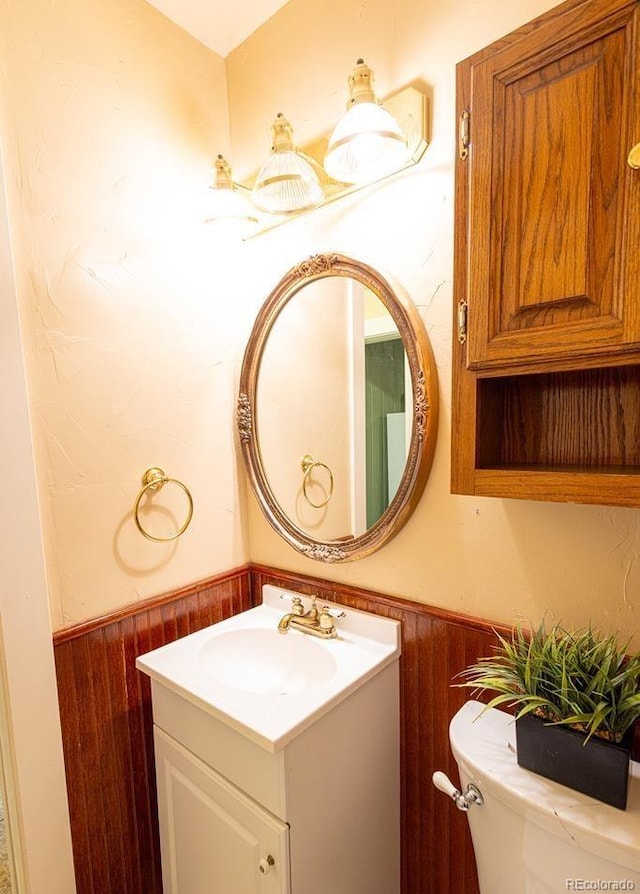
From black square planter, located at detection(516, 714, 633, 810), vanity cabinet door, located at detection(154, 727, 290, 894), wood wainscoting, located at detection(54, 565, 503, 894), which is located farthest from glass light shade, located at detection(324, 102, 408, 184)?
vanity cabinet door, located at detection(154, 727, 290, 894)

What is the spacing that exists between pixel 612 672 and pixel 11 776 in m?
1.23

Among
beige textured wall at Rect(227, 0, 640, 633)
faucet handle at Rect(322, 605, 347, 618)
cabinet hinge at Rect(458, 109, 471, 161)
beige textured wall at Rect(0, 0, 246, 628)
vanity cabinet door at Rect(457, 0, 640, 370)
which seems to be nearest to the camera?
vanity cabinet door at Rect(457, 0, 640, 370)


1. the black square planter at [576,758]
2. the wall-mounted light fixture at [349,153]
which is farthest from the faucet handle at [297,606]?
the wall-mounted light fixture at [349,153]

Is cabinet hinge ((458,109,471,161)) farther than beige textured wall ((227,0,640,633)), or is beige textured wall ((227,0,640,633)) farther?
beige textured wall ((227,0,640,633))

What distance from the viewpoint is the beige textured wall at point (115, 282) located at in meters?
0.98

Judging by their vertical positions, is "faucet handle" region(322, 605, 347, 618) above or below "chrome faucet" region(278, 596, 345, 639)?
above

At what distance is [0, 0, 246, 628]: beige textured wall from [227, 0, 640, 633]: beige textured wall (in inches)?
10.0

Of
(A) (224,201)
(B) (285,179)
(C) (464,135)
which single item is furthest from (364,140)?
(A) (224,201)

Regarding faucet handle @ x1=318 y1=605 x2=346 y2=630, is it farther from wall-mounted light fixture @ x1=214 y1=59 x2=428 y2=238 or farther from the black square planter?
wall-mounted light fixture @ x1=214 y1=59 x2=428 y2=238

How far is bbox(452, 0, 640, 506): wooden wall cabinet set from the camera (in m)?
0.61

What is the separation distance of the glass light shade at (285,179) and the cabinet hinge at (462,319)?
1.87ft

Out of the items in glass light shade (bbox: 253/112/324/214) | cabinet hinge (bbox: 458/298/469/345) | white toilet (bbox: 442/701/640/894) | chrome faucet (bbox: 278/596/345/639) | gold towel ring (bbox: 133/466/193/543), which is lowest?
white toilet (bbox: 442/701/640/894)

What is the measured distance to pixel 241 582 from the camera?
1.42m

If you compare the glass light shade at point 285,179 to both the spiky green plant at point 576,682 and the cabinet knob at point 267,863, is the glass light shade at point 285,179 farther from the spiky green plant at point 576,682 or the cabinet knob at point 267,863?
the cabinet knob at point 267,863
